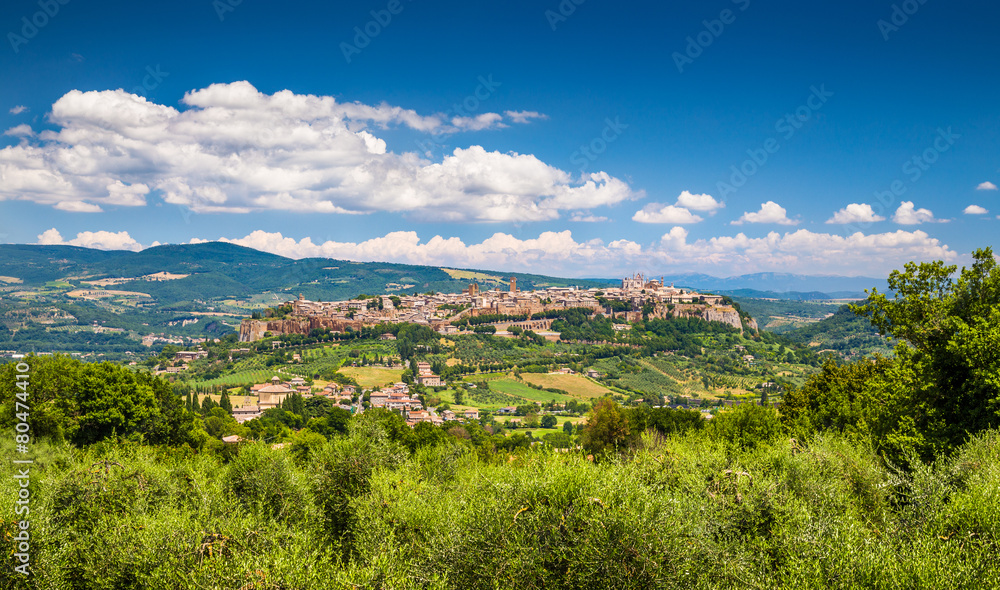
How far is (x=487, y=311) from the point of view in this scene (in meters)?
125

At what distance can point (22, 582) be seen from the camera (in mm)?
9531

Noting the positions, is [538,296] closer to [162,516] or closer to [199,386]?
[199,386]

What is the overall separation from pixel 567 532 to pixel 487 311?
116403mm

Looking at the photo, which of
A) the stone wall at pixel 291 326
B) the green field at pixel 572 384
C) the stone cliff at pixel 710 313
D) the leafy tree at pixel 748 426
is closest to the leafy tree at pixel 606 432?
the leafy tree at pixel 748 426

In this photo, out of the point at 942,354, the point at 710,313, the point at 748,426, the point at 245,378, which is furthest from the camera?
the point at 710,313

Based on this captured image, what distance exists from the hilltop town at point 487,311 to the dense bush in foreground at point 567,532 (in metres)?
96.5

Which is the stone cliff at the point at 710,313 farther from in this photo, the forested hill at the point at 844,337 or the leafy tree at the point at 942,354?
the leafy tree at the point at 942,354

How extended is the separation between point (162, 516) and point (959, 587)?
12873 millimetres

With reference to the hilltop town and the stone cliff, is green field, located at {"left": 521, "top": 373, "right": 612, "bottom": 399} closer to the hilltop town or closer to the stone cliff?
the hilltop town

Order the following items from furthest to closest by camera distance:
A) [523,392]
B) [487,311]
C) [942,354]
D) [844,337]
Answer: [844,337]
[487,311]
[523,392]
[942,354]

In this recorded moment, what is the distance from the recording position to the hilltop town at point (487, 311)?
10931 centimetres

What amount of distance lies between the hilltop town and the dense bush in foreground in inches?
3798

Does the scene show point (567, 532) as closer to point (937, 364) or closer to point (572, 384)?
point (937, 364)

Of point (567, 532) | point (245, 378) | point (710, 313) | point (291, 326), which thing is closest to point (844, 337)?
point (710, 313)
